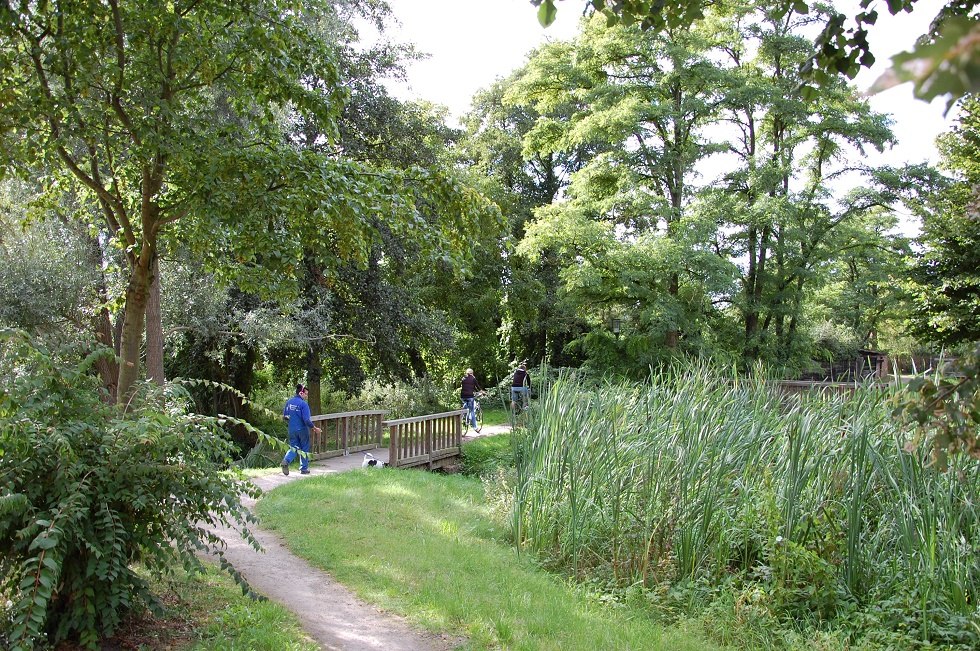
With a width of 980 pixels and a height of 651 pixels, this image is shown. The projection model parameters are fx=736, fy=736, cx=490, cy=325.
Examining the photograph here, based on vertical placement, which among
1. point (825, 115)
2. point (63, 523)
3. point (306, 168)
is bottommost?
point (63, 523)

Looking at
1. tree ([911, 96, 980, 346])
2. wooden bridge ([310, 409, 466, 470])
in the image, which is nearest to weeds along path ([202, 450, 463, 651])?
wooden bridge ([310, 409, 466, 470])

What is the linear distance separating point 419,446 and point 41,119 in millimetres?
8842

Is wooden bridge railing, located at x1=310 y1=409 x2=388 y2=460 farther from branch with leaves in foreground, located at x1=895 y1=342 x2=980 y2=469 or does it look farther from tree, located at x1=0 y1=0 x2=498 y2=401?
branch with leaves in foreground, located at x1=895 y1=342 x2=980 y2=469

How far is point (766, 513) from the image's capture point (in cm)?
611

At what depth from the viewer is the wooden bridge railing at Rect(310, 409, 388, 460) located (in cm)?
1345

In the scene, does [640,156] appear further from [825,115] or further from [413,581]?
[413,581]

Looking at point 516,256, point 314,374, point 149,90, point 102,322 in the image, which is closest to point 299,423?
point 102,322

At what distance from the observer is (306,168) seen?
5.91m

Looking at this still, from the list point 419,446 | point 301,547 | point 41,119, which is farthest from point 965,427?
point 419,446

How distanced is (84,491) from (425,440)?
10221 millimetres

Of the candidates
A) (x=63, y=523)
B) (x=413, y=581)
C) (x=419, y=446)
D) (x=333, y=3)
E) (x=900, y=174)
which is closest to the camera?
(x=63, y=523)

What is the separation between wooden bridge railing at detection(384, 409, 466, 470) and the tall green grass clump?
5432 millimetres

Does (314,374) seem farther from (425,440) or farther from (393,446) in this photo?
(393,446)

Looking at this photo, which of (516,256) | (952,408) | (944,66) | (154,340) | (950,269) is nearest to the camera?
(944,66)
